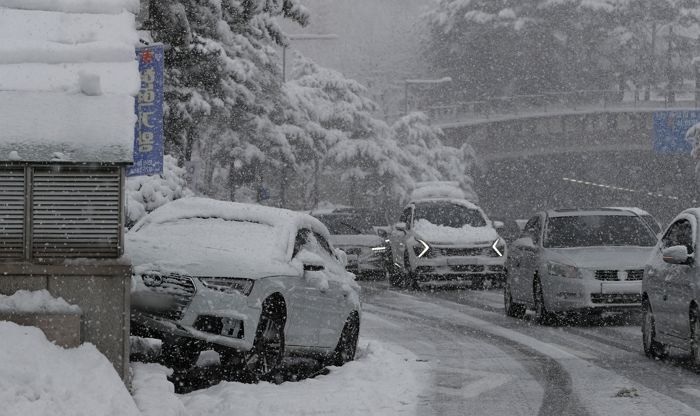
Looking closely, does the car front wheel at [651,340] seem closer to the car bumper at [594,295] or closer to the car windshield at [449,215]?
the car bumper at [594,295]

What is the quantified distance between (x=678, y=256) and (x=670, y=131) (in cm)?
5552

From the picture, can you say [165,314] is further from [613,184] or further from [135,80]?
[613,184]

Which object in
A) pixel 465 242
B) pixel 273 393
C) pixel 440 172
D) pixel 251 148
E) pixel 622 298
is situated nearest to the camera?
pixel 273 393

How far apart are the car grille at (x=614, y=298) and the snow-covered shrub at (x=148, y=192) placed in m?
6.20

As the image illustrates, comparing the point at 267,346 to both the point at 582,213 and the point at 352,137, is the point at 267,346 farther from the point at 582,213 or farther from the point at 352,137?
the point at 352,137

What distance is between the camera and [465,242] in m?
28.0

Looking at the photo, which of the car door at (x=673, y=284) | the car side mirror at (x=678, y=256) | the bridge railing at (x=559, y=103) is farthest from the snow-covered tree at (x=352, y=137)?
the car side mirror at (x=678, y=256)

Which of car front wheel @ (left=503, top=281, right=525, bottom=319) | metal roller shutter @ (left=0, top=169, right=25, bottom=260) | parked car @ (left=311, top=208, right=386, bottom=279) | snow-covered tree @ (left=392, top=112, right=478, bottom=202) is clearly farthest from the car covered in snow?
snow-covered tree @ (left=392, top=112, right=478, bottom=202)

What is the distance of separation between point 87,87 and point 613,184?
264 feet

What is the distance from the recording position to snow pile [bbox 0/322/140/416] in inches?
320

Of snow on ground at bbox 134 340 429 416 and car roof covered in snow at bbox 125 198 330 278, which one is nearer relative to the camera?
snow on ground at bbox 134 340 429 416

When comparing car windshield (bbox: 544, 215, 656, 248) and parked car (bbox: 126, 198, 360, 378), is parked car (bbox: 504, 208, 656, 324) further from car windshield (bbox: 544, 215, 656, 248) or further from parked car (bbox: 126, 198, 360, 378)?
parked car (bbox: 126, 198, 360, 378)

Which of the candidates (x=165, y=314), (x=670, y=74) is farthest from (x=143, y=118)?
(x=670, y=74)

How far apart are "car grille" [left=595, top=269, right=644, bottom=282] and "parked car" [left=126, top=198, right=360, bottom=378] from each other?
18.1ft
